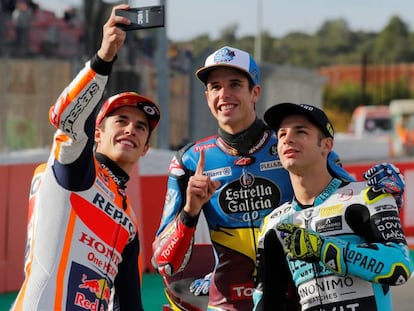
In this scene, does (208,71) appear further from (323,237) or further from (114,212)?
(323,237)

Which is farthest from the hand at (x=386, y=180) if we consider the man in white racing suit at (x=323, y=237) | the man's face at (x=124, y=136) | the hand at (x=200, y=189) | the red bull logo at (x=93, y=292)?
the red bull logo at (x=93, y=292)

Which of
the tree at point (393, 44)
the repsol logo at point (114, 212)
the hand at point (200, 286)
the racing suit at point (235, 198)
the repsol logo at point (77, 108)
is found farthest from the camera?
the tree at point (393, 44)

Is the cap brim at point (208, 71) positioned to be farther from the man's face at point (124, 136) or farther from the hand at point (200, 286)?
the hand at point (200, 286)

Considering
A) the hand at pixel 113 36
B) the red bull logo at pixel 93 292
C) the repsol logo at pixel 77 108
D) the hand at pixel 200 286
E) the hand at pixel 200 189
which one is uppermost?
the hand at pixel 113 36

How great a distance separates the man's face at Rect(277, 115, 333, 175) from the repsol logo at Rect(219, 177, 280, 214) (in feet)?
2.58

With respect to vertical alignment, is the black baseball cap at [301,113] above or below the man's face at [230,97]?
below

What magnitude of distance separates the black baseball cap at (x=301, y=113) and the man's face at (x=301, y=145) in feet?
0.07

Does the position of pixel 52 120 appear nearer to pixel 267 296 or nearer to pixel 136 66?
pixel 267 296

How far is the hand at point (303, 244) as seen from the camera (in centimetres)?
375

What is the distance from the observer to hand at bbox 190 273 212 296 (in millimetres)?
5059

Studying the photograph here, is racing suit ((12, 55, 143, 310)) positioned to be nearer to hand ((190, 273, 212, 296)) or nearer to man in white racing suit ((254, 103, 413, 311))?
man in white racing suit ((254, 103, 413, 311))

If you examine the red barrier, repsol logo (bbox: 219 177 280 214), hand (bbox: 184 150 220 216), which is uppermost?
the red barrier

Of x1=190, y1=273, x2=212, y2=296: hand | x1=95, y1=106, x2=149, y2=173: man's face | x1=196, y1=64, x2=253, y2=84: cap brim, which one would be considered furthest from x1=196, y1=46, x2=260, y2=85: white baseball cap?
x1=190, y1=273, x2=212, y2=296: hand

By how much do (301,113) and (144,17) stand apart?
0.85 m
